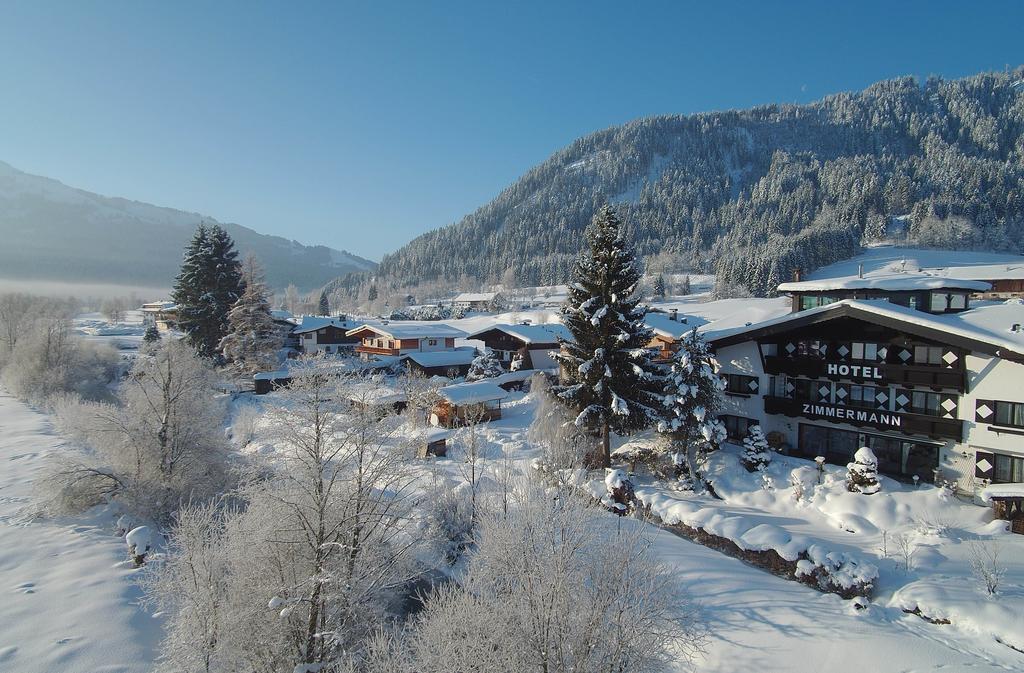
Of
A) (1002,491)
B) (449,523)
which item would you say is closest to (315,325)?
(449,523)

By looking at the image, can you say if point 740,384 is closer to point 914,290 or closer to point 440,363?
point 914,290

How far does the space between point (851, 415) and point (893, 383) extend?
84.1 inches

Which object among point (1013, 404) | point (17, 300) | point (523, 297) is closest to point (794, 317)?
point (1013, 404)

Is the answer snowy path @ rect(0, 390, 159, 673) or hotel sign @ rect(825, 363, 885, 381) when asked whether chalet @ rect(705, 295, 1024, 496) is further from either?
snowy path @ rect(0, 390, 159, 673)

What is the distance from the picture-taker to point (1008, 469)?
18.5 metres

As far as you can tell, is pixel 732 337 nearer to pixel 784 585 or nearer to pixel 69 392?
pixel 784 585

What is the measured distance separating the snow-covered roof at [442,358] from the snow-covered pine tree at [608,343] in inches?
1054

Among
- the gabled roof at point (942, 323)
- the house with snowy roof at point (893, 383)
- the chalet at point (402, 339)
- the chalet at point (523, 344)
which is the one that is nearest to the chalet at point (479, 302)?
the chalet at point (402, 339)

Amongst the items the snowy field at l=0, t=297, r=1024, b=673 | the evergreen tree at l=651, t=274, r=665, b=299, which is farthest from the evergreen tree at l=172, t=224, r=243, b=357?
the evergreen tree at l=651, t=274, r=665, b=299

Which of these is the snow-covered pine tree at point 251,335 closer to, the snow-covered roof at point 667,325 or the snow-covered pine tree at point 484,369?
the snow-covered pine tree at point 484,369

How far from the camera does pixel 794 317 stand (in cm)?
2295

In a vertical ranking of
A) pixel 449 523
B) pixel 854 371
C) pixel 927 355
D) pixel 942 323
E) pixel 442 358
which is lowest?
pixel 449 523

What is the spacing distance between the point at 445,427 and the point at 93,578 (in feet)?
66.9

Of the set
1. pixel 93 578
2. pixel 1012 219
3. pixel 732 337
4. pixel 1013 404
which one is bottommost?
pixel 93 578
